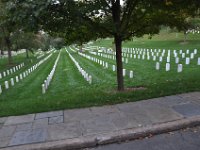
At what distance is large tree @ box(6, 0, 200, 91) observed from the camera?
7977 millimetres

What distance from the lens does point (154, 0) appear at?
8.41 meters

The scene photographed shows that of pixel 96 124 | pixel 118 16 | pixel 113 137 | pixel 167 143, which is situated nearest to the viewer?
pixel 167 143

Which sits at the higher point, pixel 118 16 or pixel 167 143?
pixel 118 16

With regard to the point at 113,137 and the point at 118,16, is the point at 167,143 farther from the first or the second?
the point at 118,16

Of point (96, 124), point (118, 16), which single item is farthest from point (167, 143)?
point (118, 16)

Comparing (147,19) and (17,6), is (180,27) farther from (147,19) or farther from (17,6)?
(17,6)

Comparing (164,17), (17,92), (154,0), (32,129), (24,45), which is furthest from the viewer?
(24,45)

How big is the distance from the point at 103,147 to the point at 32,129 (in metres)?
1.78

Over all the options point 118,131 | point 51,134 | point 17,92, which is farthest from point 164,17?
point 17,92

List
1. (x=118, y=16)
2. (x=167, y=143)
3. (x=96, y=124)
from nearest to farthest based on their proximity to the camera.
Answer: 1. (x=167, y=143)
2. (x=96, y=124)
3. (x=118, y=16)

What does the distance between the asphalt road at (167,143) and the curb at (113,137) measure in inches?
5.2

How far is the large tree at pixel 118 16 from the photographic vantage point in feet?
26.2

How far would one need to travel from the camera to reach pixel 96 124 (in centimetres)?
622

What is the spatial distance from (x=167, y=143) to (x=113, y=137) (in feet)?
3.28
